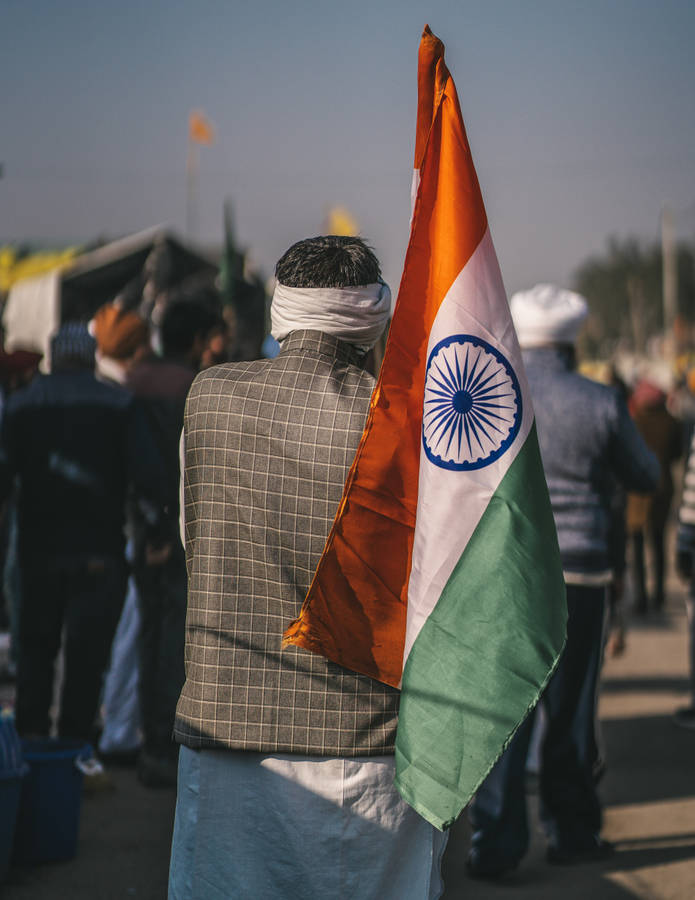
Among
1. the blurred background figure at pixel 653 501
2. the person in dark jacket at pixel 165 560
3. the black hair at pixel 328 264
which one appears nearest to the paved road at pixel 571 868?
the person in dark jacket at pixel 165 560

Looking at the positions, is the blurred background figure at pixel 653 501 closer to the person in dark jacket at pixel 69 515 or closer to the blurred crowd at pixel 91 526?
the blurred crowd at pixel 91 526

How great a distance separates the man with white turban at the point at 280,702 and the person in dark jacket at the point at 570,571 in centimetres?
218

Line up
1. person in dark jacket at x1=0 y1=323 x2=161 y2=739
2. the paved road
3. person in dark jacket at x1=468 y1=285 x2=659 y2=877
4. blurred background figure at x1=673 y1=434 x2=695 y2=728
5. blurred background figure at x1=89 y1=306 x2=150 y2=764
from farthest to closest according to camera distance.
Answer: blurred background figure at x1=673 y1=434 x2=695 y2=728 < blurred background figure at x1=89 y1=306 x2=150 y2=764 < person in dark jacket at x1=0 y1=323 x2=161 y2=739 < person in dark jacket at x1=468 y1=285 x2=659 y2=877 < the paved road

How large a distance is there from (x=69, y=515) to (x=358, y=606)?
2.92 meters

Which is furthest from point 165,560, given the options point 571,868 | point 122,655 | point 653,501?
point 653,501

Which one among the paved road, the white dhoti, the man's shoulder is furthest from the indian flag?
the paved road

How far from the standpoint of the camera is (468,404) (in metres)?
2.29

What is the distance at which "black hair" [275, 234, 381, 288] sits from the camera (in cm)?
238

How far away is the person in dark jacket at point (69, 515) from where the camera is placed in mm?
4930

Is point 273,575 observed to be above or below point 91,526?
above

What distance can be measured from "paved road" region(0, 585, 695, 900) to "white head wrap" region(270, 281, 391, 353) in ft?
8.70

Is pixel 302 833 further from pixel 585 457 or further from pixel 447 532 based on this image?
pixel 585 457

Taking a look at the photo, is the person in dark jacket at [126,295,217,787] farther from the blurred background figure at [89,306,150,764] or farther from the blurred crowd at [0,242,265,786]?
the blurred background figure at [89,306,150,764]

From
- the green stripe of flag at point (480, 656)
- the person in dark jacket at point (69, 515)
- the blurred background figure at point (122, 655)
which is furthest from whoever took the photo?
the blurred background figure at point (122, 655)
